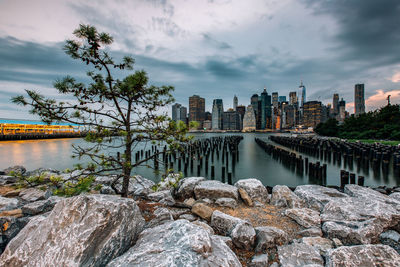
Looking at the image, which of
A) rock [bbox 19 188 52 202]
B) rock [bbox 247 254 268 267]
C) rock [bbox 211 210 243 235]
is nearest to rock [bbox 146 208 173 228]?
rock [bbox 211 210 243 235]

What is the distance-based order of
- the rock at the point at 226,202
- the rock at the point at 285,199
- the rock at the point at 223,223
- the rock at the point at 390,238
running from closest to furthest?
the rock at the point at 390,238 → the rock at the point at 223,223 → the rock at the point at 226,202 → the rock at the point at 285,199

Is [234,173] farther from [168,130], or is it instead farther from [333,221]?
[168,130]


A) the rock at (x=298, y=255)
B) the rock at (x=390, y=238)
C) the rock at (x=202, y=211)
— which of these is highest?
the rock at (x=202, y=211)

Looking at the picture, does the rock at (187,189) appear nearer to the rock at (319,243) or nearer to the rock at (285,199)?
the rock at (285,199)

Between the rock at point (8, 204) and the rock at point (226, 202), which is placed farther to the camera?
the rock at point (226, 202)

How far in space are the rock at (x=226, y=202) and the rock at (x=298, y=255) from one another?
7.81 ft

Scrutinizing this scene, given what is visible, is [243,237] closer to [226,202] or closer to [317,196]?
[226,202]

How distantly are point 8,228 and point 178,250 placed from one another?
148 inches

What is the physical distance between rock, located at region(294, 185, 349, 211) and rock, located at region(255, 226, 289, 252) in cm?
303

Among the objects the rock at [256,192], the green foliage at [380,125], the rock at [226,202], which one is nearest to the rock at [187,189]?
the rock at [226,202]

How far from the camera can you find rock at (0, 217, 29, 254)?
3193mm

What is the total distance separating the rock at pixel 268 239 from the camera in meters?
3.57

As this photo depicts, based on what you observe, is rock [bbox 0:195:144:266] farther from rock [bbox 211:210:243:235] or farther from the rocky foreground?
rock [bbox 211:210:243:235]

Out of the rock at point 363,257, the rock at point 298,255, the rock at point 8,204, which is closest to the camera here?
the rock at point 363,257
